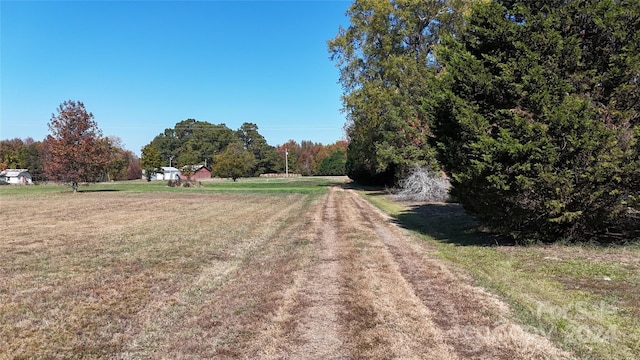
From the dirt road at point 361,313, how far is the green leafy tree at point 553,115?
7.83ft

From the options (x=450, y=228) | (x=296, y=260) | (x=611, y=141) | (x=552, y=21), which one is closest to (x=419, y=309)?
(x=296, y=260)

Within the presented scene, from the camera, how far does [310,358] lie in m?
3.47

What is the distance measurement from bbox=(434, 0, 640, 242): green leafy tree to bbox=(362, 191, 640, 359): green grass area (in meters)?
0.86

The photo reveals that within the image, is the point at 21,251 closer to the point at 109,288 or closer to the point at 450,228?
the point at 109,288

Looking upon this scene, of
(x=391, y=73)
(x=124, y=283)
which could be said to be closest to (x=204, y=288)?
(x=124, y=283)

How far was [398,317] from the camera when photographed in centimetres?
441

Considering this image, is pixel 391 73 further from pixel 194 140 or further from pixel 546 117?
pixel 194 140

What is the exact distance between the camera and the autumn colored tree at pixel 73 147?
34875 millimetres

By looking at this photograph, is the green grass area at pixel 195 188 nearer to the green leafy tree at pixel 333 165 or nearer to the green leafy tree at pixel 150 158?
the green leafy tree at pixel 150 158

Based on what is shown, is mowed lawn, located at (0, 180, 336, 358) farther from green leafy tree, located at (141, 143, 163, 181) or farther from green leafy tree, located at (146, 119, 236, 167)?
green leafy tree, located at (146, 119, 236, 167)

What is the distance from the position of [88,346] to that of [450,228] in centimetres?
1034

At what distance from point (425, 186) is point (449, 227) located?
34.6 ft

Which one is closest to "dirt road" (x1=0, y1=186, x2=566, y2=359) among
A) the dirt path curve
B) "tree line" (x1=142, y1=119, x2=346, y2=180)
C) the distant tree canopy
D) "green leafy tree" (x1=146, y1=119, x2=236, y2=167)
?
the dirt path curve

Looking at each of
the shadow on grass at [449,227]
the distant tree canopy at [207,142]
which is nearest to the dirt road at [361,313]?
the shadow on grass at [449,227]
